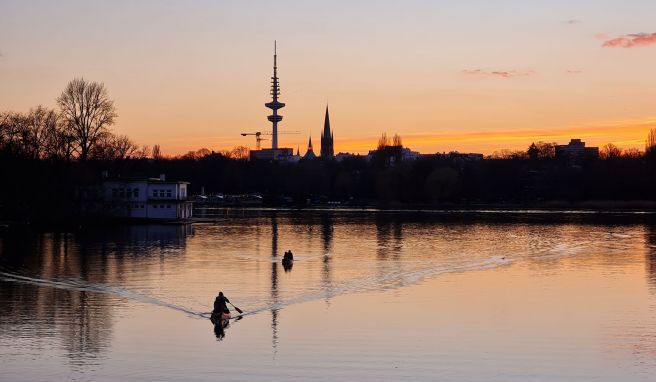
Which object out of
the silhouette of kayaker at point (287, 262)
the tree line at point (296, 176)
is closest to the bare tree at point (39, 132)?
the tree line at point (296, 176)

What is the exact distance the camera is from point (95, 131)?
103 m

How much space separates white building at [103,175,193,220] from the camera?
3861 inches

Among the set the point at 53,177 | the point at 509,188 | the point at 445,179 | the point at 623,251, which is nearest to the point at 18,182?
the point at 53,177

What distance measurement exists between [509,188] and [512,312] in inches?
5522

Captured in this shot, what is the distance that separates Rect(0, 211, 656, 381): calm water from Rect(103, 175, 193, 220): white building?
27.1 m

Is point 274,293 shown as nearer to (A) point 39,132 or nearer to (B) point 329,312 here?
(B) point 329,312

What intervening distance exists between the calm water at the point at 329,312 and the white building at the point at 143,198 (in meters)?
27.1

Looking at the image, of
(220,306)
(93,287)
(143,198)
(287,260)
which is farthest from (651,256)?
(143,198)

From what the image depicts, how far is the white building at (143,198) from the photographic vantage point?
98.1 metres

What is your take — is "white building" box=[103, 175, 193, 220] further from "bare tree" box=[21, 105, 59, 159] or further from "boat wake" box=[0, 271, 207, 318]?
"boat wake" box=[0, 271, 207, 318]

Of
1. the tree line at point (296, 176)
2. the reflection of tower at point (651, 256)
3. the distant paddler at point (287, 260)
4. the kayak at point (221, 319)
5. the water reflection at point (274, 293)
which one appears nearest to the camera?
the water reflection at point (274, 293)

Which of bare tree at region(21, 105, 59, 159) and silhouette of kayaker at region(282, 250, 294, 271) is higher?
bare tree at region(21, 105, 59, 159)

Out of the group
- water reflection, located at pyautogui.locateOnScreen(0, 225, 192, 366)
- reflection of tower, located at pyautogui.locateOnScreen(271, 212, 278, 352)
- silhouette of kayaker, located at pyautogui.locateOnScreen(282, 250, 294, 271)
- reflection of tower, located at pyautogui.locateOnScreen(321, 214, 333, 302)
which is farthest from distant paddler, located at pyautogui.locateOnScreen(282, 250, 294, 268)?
water reflection, located at pyautogui.locateOnScreen(0, 225, 192, 366)

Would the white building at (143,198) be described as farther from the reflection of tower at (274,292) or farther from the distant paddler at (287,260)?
the distant paddler at (287,260)
